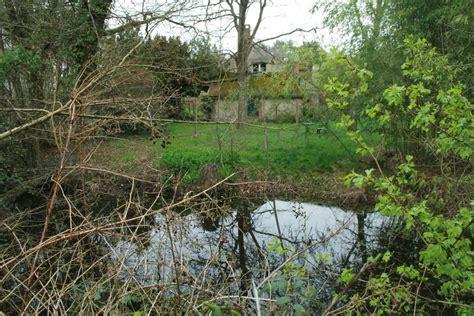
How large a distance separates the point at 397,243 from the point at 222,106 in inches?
272

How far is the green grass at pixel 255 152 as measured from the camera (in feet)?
36.3

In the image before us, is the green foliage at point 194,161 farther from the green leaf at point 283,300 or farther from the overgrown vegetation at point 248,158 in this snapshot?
the green leaf at point 283,300

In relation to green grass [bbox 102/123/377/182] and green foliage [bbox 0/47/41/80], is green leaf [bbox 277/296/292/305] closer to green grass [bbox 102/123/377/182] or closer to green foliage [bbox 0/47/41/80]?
green foliage [bbox 0/47/41/80]

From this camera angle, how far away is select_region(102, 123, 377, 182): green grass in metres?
11.1

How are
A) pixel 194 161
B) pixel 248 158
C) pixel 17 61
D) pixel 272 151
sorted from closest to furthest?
1. pixel 17 61
2. pixel 194 161
3. pixel 248 158
4. pixel 272 151

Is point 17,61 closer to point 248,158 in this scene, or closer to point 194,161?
point 194,161

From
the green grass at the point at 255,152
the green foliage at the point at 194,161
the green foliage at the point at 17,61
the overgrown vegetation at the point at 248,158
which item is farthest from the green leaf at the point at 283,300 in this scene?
the green foliage at the point at 194,161

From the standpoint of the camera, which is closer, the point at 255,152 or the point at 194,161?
the point at 194,161

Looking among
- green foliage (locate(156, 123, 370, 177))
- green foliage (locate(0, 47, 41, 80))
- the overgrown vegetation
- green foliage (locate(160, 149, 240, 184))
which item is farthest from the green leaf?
green foliage (locate(156, 123, 370, 177))

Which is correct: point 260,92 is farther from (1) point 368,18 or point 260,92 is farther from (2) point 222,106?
(1) point 368,18

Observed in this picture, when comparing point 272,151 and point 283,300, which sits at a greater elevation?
point 283,300

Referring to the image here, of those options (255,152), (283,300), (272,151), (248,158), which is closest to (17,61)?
(283,300)

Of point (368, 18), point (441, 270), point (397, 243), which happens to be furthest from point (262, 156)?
point (441, 270)

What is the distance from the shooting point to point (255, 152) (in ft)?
45.3
